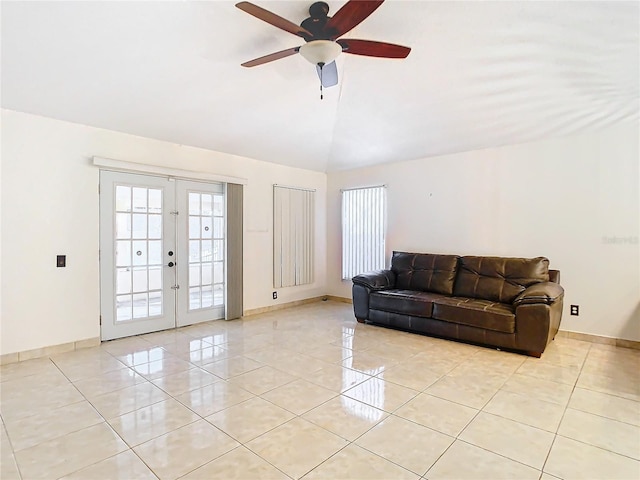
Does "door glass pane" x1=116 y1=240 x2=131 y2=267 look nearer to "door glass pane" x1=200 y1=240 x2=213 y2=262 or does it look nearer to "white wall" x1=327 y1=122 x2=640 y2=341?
"door glass pane" x1=200 y1=240 x2=213 y2=262

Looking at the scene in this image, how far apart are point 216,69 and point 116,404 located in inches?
119

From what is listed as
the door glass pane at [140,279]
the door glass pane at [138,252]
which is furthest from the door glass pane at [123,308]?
the door glass pane at [140,279]

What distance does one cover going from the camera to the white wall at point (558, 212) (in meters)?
3.87

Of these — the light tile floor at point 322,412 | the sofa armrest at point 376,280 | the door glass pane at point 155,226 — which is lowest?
the light tile floor at point 322,412

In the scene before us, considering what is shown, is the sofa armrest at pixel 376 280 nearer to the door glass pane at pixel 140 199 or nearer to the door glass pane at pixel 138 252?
the door glass pane at pixel 138 252

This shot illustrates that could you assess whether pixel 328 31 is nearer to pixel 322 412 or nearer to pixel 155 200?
pixel 322 412

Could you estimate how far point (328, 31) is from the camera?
88.4 inches

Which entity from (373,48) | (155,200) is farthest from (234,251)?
(373,48)

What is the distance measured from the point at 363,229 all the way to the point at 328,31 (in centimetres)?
408

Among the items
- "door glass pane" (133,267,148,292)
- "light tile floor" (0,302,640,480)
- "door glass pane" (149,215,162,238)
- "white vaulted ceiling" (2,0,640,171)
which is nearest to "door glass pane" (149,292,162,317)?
"door glass pane" (133,267,148,292)

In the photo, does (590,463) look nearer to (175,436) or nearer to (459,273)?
(175,436)

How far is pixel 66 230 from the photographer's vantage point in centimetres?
374

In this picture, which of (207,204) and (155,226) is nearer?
(155,226)

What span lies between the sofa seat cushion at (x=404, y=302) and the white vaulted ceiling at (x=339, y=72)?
7.06ft
